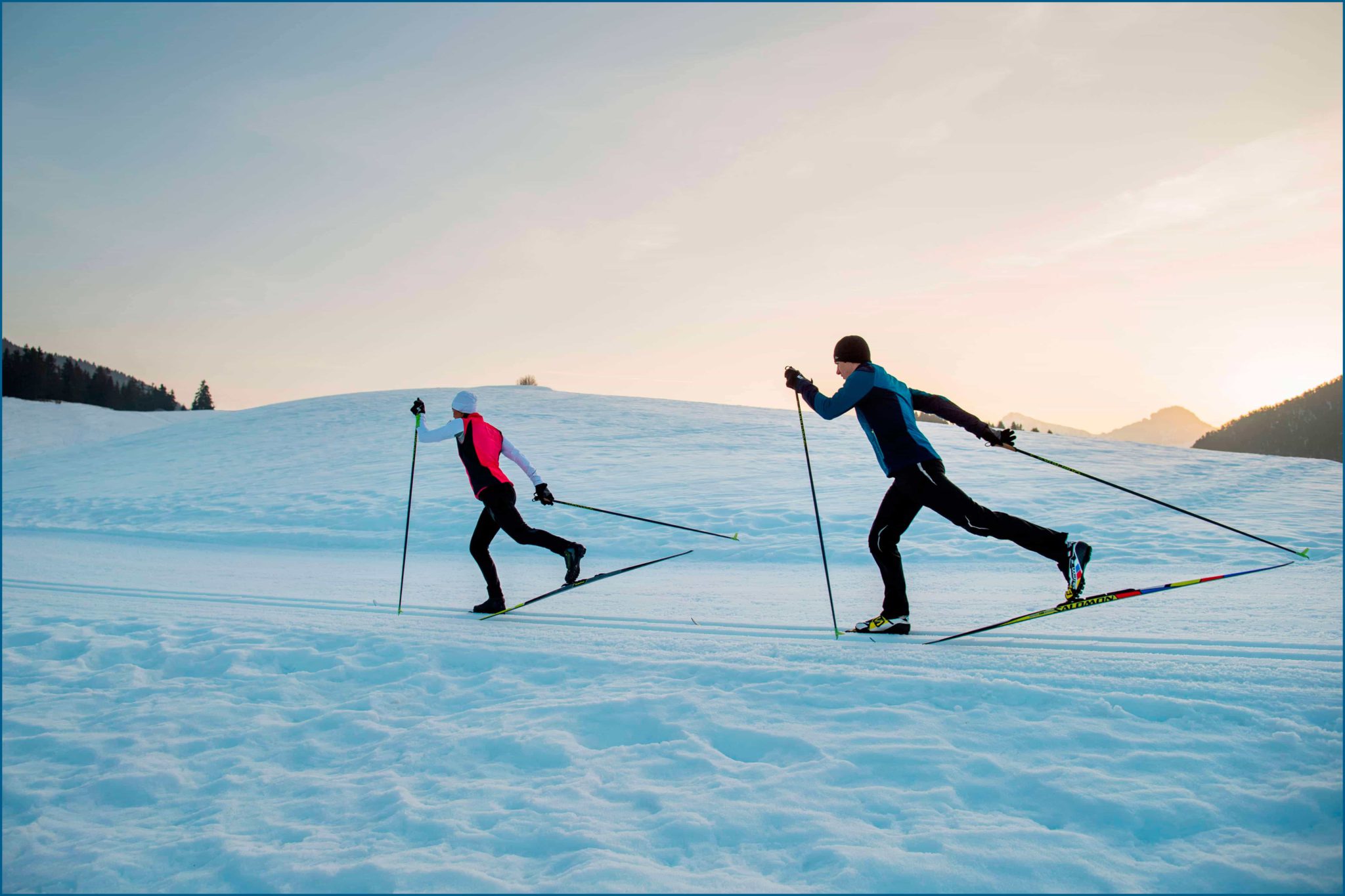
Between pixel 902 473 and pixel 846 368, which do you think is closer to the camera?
pixel 902 473

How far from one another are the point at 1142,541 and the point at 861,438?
32.1 feet

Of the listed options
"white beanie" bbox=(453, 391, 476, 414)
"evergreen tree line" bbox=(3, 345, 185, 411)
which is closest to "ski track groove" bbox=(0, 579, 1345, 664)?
"white beanie" bbox=(453, 391, 476, 414)

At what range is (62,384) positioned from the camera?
5709 centimetres

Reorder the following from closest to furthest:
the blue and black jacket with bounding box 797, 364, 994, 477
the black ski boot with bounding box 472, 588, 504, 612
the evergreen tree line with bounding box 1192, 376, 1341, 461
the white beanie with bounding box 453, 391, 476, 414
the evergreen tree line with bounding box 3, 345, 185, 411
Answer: the blue and black jacket with bounding box 797, 364, 994, 477 < the black ski boot with bounding box 472, 588, 504, 612 < the white beanie with bounding box 453, 391, 476, 414 < the evergreen tree line with bounding box 1192, 376, 1341, 461 < the evergreen tree line with bounding box 3, 345, 185, 411

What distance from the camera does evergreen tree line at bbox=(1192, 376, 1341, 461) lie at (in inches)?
1640

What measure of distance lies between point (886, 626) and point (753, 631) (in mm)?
977

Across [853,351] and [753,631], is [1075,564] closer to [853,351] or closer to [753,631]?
[853,351]

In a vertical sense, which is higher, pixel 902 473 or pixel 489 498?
pixel 902 473

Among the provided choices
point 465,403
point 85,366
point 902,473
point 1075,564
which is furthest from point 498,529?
point 85,366

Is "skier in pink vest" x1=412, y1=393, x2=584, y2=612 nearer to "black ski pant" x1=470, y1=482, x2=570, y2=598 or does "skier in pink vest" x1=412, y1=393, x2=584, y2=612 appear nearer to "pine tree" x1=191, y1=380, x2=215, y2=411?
"black ski pant" x1=470, y1=482, x2=570, y2=598

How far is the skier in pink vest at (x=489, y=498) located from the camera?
21.1ft

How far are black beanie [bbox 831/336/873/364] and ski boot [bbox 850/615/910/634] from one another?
6.21 feet

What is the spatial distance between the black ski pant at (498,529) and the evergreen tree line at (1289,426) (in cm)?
4562

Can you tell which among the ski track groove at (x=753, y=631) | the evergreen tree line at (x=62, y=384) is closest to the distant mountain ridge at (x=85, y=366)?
the evergreen tree line at (x=62, y=384)
